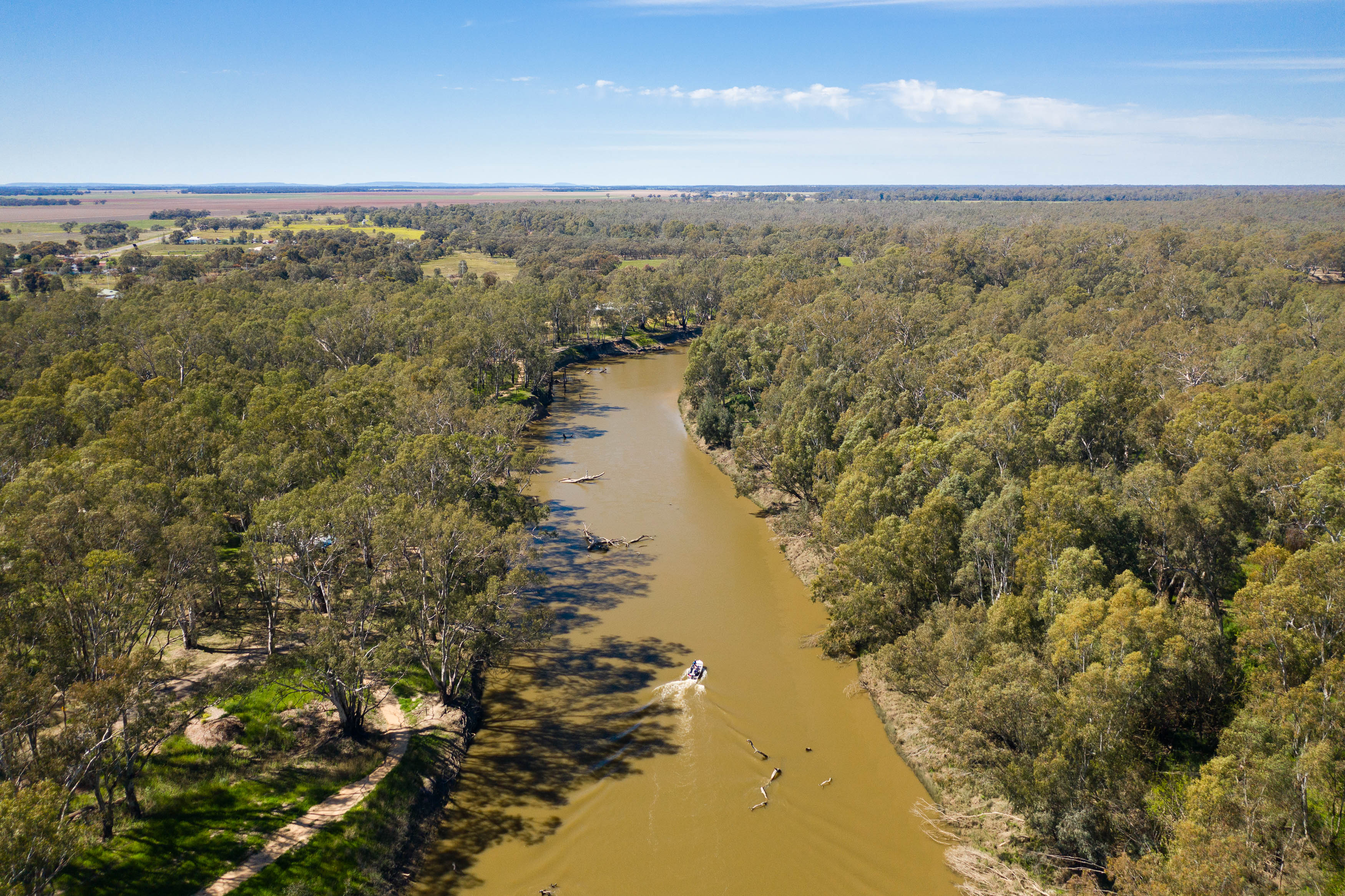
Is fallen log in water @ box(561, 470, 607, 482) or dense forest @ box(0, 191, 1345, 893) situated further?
fallen log in water @ box(561, 470, 607, 482)

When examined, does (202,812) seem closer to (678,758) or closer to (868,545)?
(678,758)

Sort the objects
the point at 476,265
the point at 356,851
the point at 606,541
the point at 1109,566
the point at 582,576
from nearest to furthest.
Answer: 1. the point at 356,851
2. the point at 1109,566
3. the point at 582,576
4. the point at 606,541
5. the point at 476,265

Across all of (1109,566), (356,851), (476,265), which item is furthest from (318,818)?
(476,265)

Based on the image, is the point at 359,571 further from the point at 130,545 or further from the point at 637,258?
the point at 637,258

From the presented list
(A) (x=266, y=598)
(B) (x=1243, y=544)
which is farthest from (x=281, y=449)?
(B) (x=1243, y=544)

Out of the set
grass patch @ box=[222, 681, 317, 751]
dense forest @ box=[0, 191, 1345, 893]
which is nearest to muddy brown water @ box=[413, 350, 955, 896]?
dense forest @ box=[0, 191, 1345, 893]

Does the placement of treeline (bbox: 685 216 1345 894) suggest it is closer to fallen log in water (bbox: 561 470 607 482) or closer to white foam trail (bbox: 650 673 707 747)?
white foam trail (bbox: 650 673 707 747)
